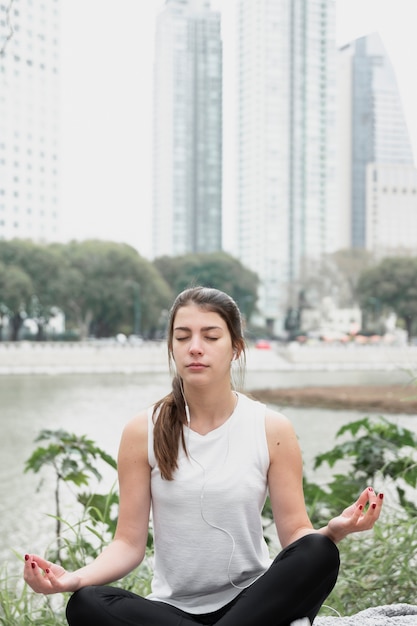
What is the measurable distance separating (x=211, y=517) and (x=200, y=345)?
0.89 feet

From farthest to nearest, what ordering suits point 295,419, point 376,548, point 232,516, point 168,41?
point 168,41 < point 295,419 < point 376,548 < point 232,516

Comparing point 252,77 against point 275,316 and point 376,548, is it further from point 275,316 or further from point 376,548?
point 376,548

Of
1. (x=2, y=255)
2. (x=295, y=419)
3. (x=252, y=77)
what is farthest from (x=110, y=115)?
(x=295, y=419)

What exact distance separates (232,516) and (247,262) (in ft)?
182

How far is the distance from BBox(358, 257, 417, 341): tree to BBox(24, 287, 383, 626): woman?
3525 cm

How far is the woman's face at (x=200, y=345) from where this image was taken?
133 centimetres

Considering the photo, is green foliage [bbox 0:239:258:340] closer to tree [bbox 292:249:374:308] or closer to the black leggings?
tree [bbox 292:249:374:308]

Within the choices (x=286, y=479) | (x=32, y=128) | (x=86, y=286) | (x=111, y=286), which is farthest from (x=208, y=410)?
(x=32, y=128)

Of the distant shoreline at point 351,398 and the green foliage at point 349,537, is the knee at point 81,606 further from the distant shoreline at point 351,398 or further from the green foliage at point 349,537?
the distant shoreline at point 351,398

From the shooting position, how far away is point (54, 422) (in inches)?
438

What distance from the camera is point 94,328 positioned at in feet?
133

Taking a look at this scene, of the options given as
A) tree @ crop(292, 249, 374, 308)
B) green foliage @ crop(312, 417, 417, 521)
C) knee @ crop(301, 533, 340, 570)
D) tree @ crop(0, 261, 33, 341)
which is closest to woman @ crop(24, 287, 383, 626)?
knee @ crop(301, 533, 340, 570)

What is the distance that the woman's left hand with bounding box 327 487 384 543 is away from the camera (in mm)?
1166

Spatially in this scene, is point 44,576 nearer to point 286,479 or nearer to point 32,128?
point 286,479
